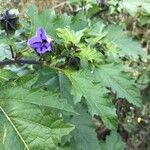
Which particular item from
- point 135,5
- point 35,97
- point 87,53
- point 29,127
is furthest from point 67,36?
point 135,5

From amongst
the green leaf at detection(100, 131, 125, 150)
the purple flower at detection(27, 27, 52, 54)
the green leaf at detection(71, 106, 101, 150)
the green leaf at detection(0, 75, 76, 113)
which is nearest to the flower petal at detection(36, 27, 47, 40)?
the purple flower at detection(27, 27, 52, 54)

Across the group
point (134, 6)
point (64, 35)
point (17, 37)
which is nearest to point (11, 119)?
point (64, 35)

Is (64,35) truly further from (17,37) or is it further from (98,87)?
(17,37)

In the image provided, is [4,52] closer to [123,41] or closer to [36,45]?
[36,45]

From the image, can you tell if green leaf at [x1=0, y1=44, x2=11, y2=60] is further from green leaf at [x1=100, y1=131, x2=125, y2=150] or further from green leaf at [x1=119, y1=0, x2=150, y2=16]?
green leaf at [x1=100, y1=131, x2=125, y2=150]

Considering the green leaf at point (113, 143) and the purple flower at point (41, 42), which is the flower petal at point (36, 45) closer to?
the purple flower at point (41, 42)

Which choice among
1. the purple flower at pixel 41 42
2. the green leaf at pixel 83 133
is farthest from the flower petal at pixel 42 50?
the green leaf at pixel 83 133
